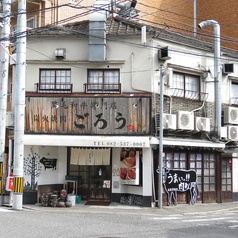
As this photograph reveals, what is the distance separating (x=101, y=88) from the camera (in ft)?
58.1

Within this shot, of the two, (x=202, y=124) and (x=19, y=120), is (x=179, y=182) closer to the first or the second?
(x=202, y=124)

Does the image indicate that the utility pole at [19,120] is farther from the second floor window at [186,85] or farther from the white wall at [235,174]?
the white wall at [235,174]

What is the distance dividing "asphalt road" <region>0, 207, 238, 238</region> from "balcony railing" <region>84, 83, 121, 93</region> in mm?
6111

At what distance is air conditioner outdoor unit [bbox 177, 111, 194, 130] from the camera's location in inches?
695

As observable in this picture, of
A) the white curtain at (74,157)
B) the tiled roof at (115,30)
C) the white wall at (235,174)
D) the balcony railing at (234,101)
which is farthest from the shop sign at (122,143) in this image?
the balcony railing at (234,101)

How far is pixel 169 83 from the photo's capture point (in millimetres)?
17797

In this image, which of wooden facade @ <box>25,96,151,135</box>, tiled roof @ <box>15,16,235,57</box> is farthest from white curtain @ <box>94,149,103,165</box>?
tiled roof @ <box>15,16,235,57</box>

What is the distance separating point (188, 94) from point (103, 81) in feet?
15.2

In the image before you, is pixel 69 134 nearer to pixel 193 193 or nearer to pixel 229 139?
pixel 193 193

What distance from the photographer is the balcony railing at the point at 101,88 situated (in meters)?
17.6

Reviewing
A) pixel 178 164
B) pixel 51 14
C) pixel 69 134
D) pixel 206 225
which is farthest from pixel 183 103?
pixel 51 14

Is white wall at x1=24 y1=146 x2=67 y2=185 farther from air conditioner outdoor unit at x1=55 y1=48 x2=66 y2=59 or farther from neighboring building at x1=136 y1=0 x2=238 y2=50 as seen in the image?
neighboring building at x1=136 y1=0 x2=238 y2=50

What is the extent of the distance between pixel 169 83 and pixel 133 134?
318 cm

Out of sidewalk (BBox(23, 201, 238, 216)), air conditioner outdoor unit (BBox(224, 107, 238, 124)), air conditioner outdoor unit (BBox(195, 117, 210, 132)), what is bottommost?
sidewalk (BBox(23, 201, 238, 216))
